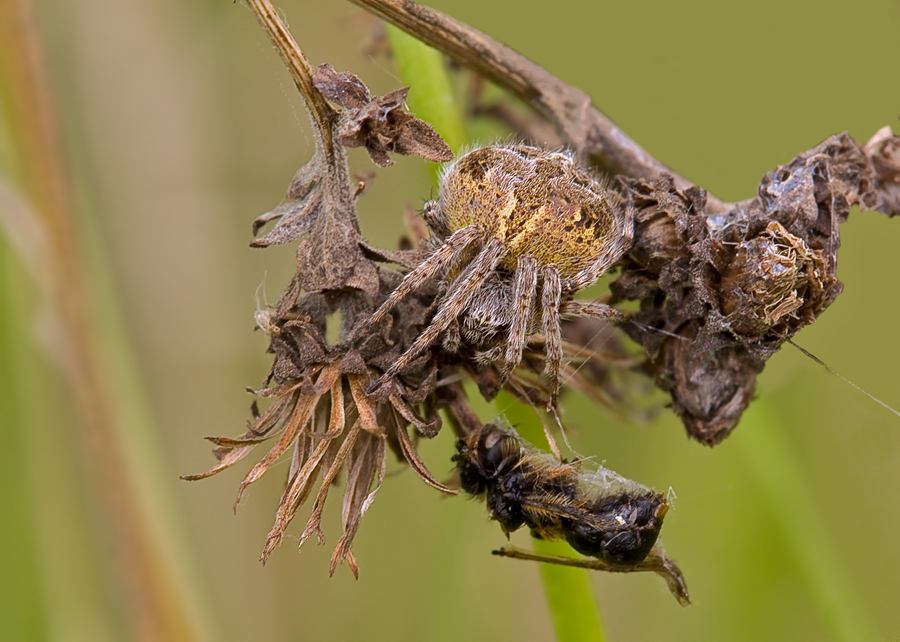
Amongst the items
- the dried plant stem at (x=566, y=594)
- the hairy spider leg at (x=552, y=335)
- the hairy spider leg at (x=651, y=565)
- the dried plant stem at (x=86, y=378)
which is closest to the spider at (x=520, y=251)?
the hairy spider leg at (x=552, y=335)

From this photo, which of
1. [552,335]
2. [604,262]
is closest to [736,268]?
[604,262]

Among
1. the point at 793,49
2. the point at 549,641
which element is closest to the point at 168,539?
the point at 549,641

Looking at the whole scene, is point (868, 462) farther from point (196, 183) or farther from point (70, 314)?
point (196, 183)

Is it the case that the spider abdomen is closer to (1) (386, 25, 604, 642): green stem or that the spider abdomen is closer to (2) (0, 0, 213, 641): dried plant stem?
(1) (386, 25, 604, 642): green stem

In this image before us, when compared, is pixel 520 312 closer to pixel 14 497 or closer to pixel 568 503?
pixel 568 503

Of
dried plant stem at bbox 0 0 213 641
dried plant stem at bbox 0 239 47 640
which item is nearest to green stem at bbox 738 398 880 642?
dried plant stem at bbox 0 0 213 641

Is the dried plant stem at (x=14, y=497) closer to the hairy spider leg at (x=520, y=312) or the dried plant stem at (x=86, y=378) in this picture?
the dried plant stem at (x=86, y=378)

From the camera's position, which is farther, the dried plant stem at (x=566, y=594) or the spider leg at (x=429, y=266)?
the dried plant stem at (x=566, y=594)
